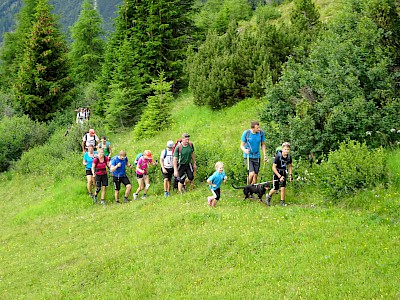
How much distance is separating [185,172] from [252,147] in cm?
286

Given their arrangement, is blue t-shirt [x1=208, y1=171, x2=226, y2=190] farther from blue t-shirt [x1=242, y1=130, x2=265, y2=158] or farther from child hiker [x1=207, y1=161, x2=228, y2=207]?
blue t-shirt [x1=242, y1=130, x2=265, y2=158]

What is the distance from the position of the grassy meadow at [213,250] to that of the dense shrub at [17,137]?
43.9ft

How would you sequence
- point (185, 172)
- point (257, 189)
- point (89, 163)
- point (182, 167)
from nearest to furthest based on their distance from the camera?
point (257, 189)
point (182, 167)
point (185, 172)
point (89, 163)

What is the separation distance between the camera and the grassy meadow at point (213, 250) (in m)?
7.27

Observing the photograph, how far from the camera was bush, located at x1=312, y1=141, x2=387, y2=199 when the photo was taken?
10500mm

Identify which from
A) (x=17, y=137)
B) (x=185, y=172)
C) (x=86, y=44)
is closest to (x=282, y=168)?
(x=185, y=172)

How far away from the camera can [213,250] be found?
8.96m

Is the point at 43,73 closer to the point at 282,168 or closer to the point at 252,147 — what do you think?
the point at 252,147

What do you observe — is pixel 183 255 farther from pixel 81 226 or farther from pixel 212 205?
pixel 81 226

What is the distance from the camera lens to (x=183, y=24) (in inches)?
1209

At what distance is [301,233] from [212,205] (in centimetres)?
327

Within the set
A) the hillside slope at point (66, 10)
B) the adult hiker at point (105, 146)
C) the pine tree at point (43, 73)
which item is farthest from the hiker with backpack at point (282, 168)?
the hillside slope at point (66, 10)

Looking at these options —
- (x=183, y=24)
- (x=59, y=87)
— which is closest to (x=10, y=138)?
(x=59, y=87)

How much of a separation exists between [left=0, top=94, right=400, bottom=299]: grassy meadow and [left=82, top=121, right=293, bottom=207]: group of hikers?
1.78 feet
